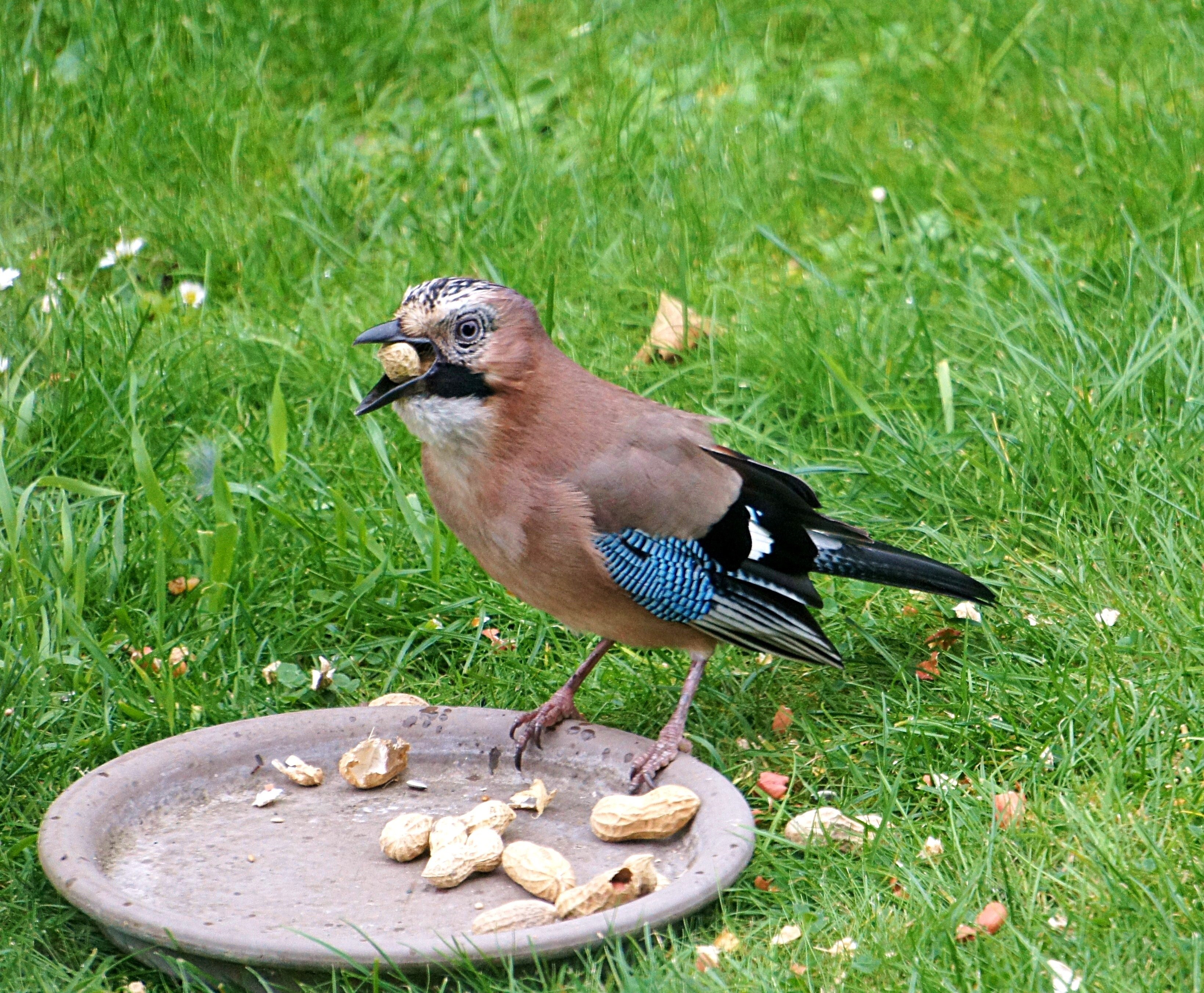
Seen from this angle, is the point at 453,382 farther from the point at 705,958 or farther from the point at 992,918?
the point at 992,918

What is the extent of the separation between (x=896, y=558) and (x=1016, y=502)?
0.64 meters

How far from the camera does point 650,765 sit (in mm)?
3129

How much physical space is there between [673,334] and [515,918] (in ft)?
8.27

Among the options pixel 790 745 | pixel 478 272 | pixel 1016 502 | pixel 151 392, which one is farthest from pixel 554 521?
pixel 478 272

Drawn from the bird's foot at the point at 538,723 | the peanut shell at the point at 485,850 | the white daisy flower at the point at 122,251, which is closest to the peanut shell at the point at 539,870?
the peanut shell at the point at 485,850

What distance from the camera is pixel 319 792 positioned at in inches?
126

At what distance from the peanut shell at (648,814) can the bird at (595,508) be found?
0.16 metres

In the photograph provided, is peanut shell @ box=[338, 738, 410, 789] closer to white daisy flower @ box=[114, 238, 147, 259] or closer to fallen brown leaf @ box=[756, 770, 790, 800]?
fallen brown leaf @ box=[756, 770, 790, 800]

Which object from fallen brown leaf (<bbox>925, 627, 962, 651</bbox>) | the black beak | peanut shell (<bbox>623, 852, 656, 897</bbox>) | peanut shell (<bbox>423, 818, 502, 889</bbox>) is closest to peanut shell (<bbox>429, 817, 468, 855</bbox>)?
peanut shell (<bbox>423, 818, 502, 889</bbox>)

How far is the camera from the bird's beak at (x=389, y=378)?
10.1ft

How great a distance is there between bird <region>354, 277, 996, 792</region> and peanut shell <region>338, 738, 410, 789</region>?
0.26 m

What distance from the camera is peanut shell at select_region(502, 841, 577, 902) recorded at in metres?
2.78

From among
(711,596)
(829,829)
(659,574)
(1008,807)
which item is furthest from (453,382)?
(1008,807)

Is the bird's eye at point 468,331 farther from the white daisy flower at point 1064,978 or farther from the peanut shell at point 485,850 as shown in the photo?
the white daisy flower at point 1064,978
